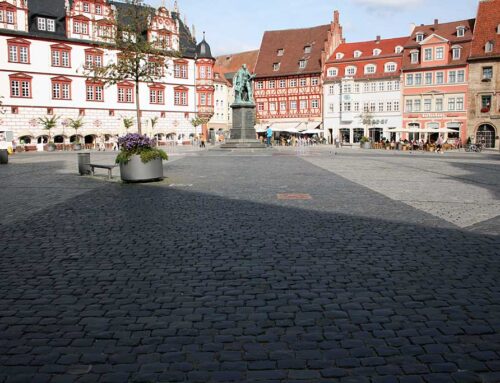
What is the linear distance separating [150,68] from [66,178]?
1008cm

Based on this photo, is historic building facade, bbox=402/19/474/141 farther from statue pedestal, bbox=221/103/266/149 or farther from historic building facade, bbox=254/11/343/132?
statue pedestal, bbox=221/103/266/149

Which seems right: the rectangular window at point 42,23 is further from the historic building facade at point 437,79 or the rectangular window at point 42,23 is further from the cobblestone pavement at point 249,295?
the cobblestone pavement at point 249,295

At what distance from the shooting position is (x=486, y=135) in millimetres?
60750

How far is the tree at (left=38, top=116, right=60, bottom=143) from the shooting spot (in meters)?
55.5

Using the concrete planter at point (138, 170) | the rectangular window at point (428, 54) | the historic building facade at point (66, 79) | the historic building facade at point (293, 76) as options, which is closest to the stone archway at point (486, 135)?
the rectangular window at point (428, 54)

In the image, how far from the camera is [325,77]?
74500 millimetres

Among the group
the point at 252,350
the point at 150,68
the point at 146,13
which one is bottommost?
the point at 252,350

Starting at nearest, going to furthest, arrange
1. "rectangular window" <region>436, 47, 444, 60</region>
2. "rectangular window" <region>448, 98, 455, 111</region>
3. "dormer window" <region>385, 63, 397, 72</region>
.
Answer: "rectangular window" <region>448, 98, 455, 111</region>
"rectangular window" <region>436, 47, 444, 60</region>
"dormer window" <region>385, 63, 397, 72</region>

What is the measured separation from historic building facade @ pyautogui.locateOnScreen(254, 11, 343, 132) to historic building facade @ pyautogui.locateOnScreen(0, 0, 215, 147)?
15178mm

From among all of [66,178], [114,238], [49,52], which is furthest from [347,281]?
[49,52]

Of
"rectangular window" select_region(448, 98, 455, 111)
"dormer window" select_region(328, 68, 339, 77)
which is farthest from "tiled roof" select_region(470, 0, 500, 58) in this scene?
"dormer window" select_region(328, 68, 339, 77)

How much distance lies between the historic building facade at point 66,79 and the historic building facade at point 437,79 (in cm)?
2851

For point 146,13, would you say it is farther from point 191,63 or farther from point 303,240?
point 191,63

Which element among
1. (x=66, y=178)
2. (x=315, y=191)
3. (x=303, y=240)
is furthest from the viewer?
(x=66, y=178)
